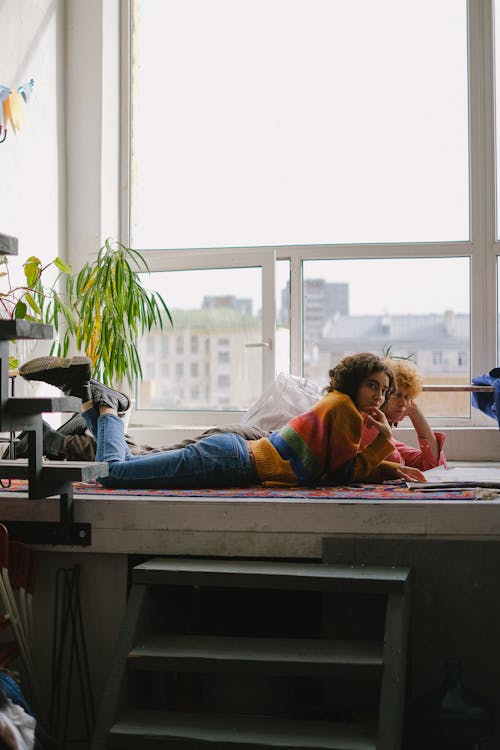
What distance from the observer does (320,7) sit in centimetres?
488

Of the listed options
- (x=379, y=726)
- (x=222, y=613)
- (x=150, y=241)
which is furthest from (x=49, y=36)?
(x=379, y=726)

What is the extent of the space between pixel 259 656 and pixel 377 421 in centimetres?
105

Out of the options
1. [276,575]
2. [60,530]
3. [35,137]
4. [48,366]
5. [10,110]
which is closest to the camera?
[276,575]

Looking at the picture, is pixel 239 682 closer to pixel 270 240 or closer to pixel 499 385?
pixel 499 385

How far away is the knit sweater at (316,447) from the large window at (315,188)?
171cm

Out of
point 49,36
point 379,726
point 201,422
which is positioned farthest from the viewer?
point 201,422

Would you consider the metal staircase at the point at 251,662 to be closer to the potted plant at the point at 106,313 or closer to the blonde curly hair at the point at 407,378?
the blonde curly hair at the point at 407,378

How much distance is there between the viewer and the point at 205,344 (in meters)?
4.91

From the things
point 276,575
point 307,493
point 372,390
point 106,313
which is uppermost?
point 106,313

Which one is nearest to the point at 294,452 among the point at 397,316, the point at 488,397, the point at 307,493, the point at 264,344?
the point at 307,493

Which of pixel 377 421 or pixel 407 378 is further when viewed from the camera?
pixel 407 378

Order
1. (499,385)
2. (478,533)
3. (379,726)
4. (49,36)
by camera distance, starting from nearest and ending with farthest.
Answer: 1. (379,726)
2. (478,533)
3. (499,385)
4. (49,36)

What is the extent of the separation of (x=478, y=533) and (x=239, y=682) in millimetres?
876

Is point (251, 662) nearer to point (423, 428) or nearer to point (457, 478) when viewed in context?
point (457, 478)
